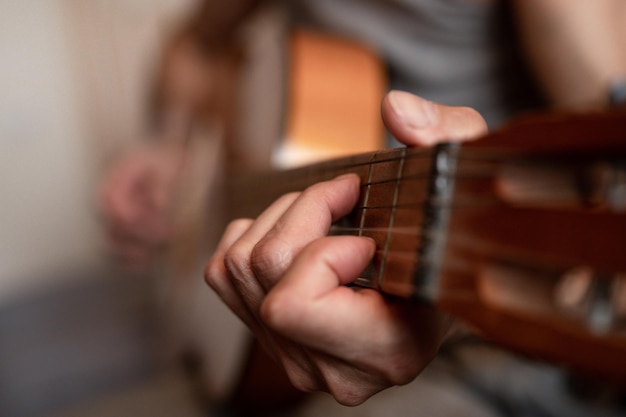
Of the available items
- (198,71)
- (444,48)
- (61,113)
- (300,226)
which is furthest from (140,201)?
(300,226)

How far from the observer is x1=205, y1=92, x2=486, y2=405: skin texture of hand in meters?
0.31

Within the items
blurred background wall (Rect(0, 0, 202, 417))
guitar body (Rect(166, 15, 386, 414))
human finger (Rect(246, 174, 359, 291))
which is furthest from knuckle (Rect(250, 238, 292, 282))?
blurred background wall (Rect(0, 0, 202, 417))

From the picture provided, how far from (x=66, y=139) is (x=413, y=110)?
68.5 inches

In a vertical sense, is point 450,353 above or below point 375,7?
below

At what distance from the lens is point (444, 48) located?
0.85 m

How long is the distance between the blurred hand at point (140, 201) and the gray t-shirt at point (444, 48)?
1.71 feet

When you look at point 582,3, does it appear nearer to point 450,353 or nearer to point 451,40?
point 451,40

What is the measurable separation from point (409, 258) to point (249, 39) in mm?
1082

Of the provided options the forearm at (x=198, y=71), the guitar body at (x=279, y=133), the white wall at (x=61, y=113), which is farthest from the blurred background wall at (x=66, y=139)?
the guitar body at (x=279, y=133)

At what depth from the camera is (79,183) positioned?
1.89 metres

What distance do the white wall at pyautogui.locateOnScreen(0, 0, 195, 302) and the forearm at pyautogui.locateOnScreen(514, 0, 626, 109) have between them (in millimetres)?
1503

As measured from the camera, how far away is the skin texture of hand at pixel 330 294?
31cm

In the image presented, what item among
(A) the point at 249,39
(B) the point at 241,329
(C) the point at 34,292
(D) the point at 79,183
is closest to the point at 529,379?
(B) the point at 241,329

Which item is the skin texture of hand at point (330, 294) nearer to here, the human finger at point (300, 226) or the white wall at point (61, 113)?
the human finger at point (300, 226)
